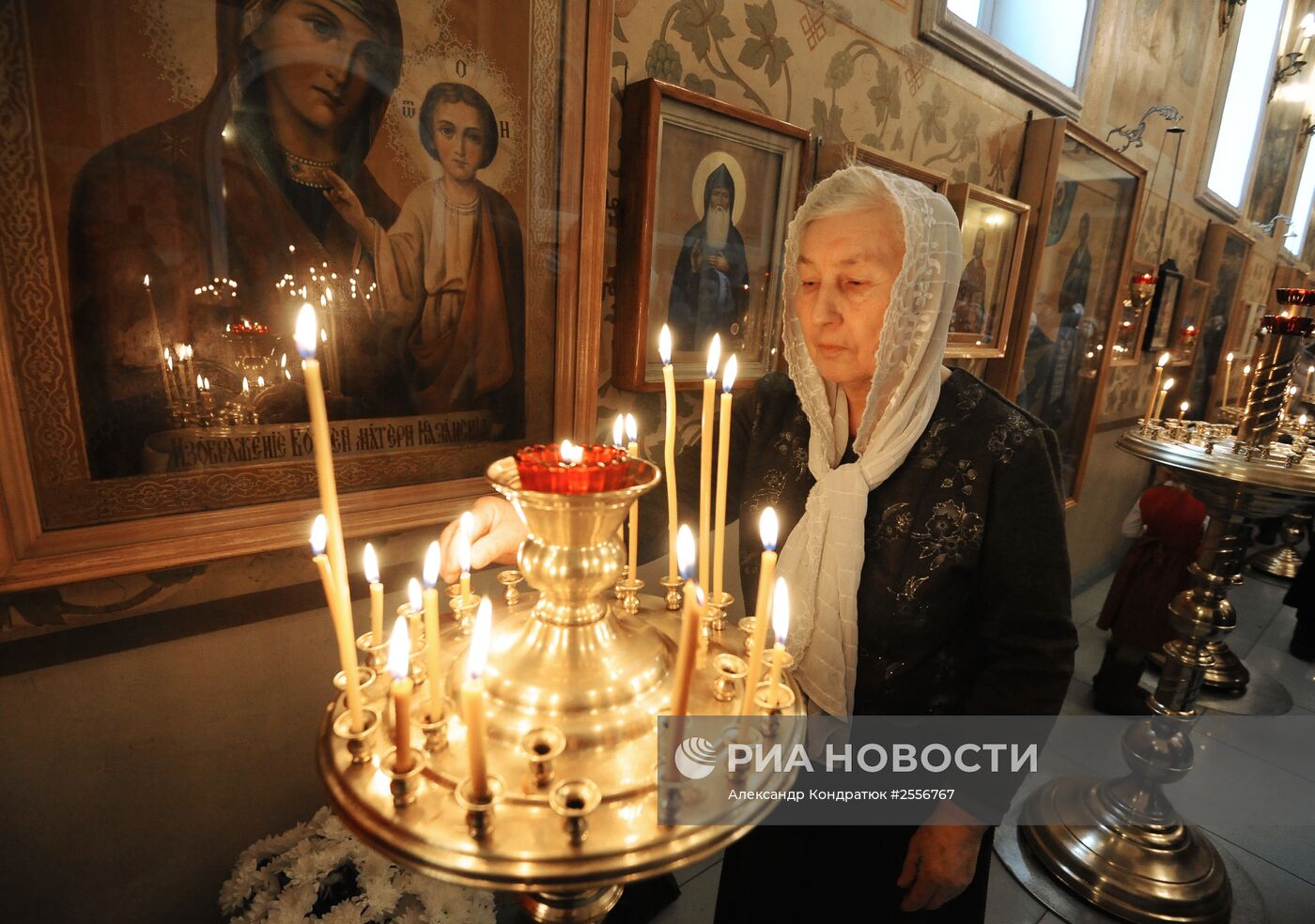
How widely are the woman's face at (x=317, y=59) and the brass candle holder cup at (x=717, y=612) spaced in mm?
859

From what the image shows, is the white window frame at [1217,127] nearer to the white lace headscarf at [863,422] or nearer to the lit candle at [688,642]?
the white lace headscarf at [863,422]

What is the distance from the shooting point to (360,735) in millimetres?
522

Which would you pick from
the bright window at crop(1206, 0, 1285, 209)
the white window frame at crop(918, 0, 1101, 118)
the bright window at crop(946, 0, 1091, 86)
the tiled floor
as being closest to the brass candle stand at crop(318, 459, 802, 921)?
the tiled floor

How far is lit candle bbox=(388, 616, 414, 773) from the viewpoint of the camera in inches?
17.5

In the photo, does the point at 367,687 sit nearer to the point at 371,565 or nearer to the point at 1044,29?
the point at 371,565

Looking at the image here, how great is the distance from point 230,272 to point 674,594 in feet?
2.49

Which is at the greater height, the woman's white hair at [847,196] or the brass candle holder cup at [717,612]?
the woman's white hair at [847,196]

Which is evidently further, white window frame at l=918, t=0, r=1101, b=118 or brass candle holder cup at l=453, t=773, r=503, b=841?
white window frame at l=918, t=0, r=1101, b=118

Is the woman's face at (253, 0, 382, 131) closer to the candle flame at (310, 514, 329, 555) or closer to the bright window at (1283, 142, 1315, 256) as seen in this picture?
the candle flame at (310, 514, 329, 555)

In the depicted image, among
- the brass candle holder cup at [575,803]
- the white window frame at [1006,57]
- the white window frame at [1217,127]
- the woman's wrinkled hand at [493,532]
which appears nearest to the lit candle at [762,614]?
the brass candle holder cup at [575,803]

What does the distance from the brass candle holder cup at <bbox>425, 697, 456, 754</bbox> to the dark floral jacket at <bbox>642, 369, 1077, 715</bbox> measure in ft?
2.48

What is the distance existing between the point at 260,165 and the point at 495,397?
1.59 feet

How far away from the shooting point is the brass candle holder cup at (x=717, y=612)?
78 centimetres

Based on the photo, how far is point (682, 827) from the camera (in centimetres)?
48
